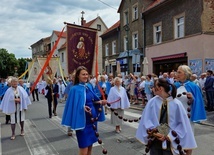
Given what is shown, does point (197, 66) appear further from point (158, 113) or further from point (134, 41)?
point (158, 113)

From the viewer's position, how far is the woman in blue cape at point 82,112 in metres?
4.15

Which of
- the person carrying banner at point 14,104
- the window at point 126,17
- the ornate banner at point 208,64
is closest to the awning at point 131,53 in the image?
the window at point 126,17

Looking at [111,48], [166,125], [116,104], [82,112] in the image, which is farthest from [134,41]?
[166,125]

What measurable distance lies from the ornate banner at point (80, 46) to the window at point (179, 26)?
13623 millimetres

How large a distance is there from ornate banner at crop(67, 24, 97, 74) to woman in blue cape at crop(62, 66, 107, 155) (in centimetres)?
175

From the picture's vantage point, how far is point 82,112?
4168 mm

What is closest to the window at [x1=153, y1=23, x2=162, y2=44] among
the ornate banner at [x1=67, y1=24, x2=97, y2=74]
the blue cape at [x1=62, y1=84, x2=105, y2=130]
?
the ornate banner at [x1=67, y1=24, x2=97, y2=74]

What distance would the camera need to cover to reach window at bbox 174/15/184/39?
18562 millimetres

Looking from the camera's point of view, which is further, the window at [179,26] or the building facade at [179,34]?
the window at [179,26]

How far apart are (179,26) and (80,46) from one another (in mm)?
14553

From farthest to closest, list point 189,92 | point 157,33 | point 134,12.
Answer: point 134,12 < point 157,33 < point 189,92

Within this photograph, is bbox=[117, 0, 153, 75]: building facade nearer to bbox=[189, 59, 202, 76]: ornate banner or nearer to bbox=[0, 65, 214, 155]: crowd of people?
bbox=[189, 59, 202, 76]: ornate banner

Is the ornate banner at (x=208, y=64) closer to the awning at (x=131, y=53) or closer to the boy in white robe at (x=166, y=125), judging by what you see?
the awning at (x=131, y=53)

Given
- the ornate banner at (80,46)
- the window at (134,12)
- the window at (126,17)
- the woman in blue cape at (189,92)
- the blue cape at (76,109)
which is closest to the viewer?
the blue cape at (76,109)
